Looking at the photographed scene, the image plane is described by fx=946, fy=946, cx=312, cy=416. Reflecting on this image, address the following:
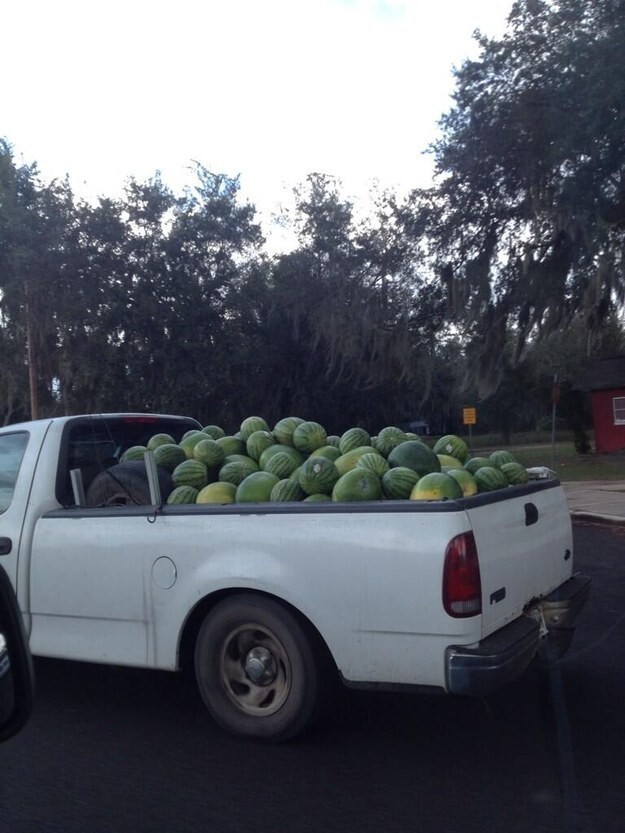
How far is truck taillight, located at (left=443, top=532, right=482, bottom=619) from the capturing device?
4465 mm

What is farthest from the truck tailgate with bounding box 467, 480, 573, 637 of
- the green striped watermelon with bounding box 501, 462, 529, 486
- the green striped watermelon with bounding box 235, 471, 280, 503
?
the green striped watermelon with bounding box 235, 471, 280, 503

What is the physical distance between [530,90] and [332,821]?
19.6 metres

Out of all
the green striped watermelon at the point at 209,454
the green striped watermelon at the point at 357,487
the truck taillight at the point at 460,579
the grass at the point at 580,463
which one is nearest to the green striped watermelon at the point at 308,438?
the green striped watermelon at the point at 209,454

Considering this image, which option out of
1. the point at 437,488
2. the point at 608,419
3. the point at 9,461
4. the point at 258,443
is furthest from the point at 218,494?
the point at 608,419

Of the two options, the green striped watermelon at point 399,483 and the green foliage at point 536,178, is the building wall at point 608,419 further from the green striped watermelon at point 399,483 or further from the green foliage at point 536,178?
the green striped watermelon at point 399,483

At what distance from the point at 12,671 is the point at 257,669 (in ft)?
7.67

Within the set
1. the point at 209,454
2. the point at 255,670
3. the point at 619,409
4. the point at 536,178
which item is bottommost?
the point at 255,670

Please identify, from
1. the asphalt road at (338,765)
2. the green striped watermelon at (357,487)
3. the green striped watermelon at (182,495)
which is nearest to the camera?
the asphalt road at (338,765)

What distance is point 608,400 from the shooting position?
3359cm

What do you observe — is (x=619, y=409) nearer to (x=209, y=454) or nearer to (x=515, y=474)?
(x=515, y=474)

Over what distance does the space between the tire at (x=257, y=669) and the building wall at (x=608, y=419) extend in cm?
3035

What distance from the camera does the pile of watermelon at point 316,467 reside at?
5285 mm

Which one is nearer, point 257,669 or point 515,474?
point 257,669

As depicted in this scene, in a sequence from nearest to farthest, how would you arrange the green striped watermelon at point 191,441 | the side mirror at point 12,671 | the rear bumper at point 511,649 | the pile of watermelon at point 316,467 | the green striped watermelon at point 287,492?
the side mirror at point 12,671 → the rear bumper at point 511,649 → the pile of watermelon at point 316,467 → the green striped watermelon at point 287,492 → the green striped watermelon at point 191,441
